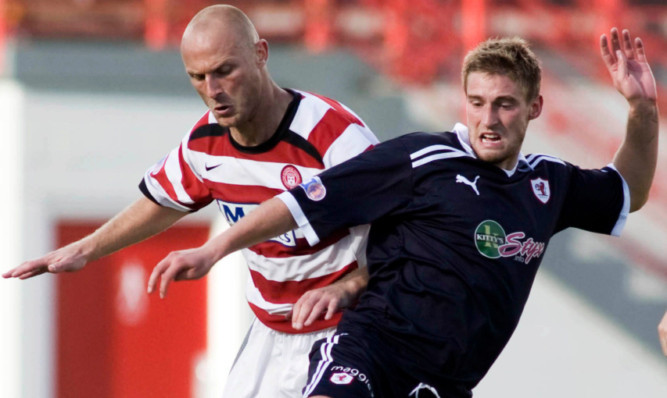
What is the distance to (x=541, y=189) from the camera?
3.57 m

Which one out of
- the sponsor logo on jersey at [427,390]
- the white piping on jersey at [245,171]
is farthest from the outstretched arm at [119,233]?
the sponsor logo on jersey at [427,390]

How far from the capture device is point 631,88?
151 inches

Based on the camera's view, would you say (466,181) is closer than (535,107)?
Yes

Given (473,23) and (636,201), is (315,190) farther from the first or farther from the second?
(473,23)

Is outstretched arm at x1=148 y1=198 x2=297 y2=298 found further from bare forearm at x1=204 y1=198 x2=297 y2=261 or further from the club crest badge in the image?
the club crest badge

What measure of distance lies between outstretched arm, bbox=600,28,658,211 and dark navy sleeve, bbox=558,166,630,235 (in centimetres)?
9

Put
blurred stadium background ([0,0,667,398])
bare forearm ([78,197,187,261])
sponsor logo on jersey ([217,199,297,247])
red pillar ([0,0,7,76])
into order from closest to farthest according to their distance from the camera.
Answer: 1. sponsor logo on jersey ([217,199,297,247])
2. bare forearm ([78,197,187,261])
3. red pillar ([0,0,7,76])
4. blurred stadium background ([0,0,667,398])

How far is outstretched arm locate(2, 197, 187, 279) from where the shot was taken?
155 inches

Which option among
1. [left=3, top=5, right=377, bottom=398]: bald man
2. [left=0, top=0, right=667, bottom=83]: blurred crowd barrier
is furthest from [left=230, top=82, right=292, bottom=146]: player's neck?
[left=0, top=0, right=667, bottom=83]: blurred crowd barrier

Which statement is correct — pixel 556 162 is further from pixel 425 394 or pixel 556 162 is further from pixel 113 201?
pixel 113 201

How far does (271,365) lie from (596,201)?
1258 mm

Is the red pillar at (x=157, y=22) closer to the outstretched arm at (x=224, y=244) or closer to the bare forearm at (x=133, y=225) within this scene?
the bare forearm at (x=133, y=225)

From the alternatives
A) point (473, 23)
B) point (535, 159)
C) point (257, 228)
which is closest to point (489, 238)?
point (535, 159)

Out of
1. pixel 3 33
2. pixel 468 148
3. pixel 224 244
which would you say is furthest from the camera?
pixel 3 33
